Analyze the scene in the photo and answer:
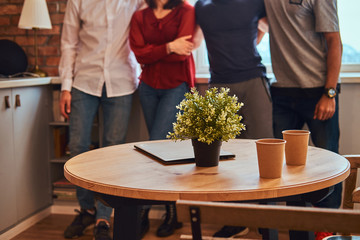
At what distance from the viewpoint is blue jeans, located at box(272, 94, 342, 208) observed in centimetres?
266

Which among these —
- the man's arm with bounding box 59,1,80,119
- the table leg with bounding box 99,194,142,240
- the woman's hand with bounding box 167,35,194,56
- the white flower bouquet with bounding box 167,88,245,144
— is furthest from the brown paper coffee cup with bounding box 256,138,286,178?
the man's arm with bounding box 59,1,80,119

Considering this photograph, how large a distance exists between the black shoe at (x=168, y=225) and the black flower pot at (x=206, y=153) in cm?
144

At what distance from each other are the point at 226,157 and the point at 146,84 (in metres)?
1.30

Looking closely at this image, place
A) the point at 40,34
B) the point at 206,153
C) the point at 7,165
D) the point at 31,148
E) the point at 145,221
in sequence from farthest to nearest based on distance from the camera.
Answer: the point at 40,34 → the point at 31,148 → the point at 145,221 → the point at 7,165 → the point at 206,153

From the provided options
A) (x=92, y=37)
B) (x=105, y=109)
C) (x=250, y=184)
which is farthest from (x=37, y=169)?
(x=250, y=184)

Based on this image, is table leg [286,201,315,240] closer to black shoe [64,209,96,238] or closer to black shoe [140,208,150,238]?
black shoe [140,208,150,238]

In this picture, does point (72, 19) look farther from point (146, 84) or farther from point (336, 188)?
point (336, 188)

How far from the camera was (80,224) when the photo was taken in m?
3.08

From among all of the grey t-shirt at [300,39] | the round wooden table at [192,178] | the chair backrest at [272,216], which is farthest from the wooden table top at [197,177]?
the grey t-shirt at [300,39]

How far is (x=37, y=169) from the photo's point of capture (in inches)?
131

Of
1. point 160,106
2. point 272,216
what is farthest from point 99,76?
point 272,216

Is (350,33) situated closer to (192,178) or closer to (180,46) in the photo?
(180,46)

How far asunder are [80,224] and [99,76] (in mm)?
987

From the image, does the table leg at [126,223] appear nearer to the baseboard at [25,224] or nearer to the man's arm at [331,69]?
the man's arm at [331,69]
